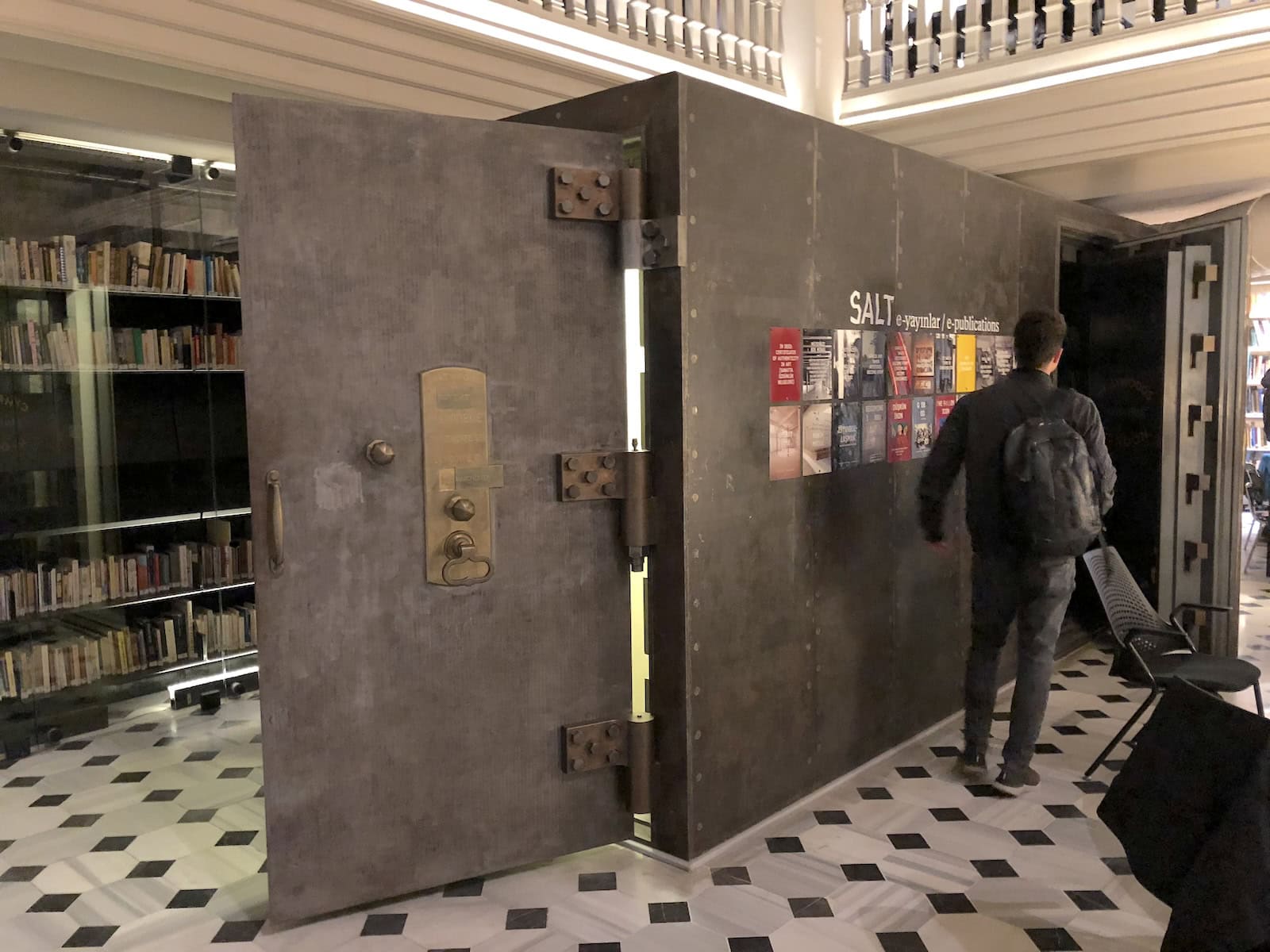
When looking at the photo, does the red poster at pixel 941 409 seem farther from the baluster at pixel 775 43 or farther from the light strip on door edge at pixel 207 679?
the light strip on door edge at pixel 207 679

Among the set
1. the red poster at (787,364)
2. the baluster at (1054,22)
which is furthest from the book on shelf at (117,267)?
the baluster at (1054,22)

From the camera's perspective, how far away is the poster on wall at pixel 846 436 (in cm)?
351

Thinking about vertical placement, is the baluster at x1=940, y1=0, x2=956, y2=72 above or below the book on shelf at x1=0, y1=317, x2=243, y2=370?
above

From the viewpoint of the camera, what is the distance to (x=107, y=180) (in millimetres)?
4707

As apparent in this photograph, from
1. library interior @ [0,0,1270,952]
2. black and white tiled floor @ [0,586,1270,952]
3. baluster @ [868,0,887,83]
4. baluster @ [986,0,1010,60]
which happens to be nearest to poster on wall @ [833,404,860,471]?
library interior @ [0,0,1270,952]

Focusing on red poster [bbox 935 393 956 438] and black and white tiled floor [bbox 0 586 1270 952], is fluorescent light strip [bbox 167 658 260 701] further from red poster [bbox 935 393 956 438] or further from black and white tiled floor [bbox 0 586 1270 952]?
red poster [bbox 935 393 956 438]

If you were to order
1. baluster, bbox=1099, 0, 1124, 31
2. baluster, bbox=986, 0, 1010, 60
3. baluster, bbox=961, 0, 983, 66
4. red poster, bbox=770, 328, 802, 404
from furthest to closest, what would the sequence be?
baluster, bbox=961, 0, 983, 66
baluster, bbox=986, 0, 1010, 60
baluster, bbox=1099, 0, 1124, 31
red poster, bbox=770, 328, 802, 404

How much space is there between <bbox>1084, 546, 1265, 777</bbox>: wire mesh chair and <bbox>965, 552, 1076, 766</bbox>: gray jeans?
35 cm

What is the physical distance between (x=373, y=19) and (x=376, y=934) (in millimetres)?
3349

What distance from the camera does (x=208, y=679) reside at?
196 inches

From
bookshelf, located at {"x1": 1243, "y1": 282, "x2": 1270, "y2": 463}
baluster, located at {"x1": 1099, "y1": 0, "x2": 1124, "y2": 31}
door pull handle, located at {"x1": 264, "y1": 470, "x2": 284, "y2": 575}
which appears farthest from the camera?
bookshelf, located at {"x1": 1243, "y1": 282, "x2": 1270, "y2": 463}

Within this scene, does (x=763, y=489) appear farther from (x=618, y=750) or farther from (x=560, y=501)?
(x=618, y=750)

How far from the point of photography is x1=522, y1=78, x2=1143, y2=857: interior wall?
9.63 feet

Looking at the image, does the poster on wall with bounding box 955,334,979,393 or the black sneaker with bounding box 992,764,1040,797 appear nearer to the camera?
the black sneaker with bounding box 992,764,1040,797
